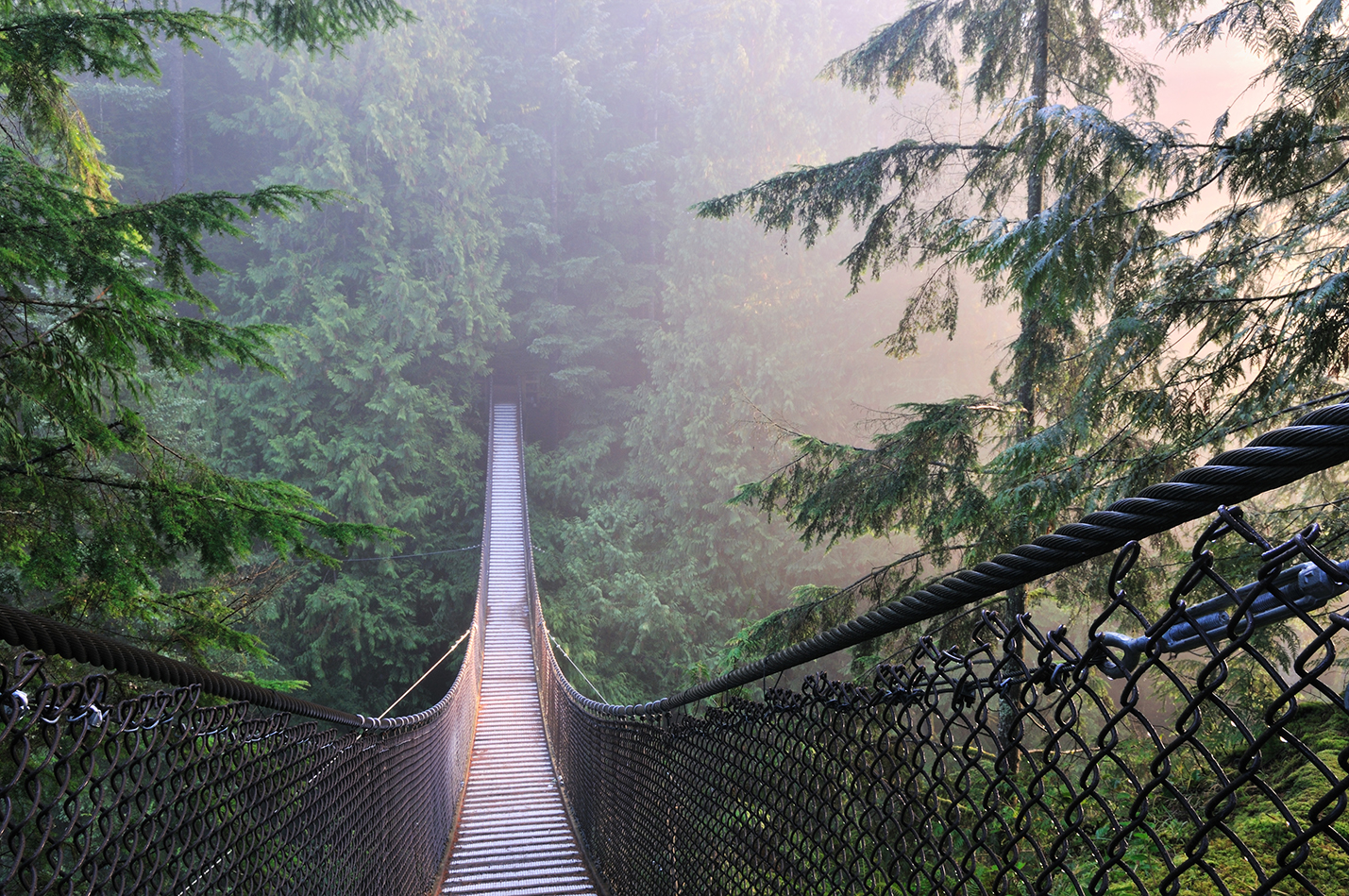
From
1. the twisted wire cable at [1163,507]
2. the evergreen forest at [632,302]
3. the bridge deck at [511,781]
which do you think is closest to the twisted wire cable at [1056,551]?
the twisted wire cable at [1163,507]

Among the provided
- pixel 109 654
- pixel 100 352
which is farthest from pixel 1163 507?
pixel 100 352

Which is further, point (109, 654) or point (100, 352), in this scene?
point (100, 352)

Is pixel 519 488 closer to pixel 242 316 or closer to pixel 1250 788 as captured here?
pixel 242 316

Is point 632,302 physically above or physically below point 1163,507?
above

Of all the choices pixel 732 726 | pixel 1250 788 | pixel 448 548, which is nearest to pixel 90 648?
pixel 732 726

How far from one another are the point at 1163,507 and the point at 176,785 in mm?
1165

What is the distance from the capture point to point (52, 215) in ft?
6.41

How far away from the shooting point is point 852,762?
45.6 inches

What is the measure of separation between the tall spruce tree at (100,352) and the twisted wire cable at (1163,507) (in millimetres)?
2064

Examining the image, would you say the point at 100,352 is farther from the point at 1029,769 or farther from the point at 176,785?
the point at 1029,769

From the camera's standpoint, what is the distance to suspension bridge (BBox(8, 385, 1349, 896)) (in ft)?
1.63

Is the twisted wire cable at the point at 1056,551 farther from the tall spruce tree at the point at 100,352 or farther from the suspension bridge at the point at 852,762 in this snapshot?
the tall spruce tree at the point at 100,352

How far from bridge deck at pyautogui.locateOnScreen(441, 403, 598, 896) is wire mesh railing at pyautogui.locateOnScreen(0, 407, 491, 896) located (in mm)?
1761

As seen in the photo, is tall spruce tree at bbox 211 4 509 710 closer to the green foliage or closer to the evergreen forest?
the evergreen forest
